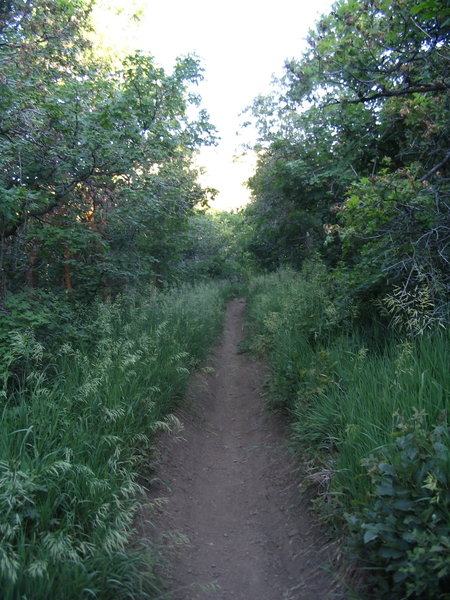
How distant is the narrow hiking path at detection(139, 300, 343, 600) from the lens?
3.20 meters

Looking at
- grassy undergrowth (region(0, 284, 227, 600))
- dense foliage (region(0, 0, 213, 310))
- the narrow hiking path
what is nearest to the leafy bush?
the narrow hiking path

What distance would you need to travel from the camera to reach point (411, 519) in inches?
90.7

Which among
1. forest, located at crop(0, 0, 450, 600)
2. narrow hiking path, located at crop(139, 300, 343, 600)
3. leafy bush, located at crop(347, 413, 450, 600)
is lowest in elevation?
narrow hiking path, located at crop(139, 300, 343, 600)

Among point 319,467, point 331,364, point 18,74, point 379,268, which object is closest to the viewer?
point 319,467

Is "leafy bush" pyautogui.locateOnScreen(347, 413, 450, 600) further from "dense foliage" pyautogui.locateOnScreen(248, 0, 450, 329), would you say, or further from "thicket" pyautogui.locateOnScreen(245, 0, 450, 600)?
"dense foliage" pyautogui.locateOnScreen(248, 0, 450, 329)

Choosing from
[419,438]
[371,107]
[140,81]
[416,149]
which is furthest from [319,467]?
[140,81]

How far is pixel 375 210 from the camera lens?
17.0 feet

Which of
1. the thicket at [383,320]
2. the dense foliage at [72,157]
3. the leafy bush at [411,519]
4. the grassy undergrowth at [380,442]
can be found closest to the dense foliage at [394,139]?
the thicket at [383,320]

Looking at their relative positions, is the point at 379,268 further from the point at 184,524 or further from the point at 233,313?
the point at 233,313

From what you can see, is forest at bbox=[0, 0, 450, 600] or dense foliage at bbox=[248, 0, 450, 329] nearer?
forest at bbox=[0, 0, 450, 600]

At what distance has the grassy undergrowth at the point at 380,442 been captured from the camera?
2.28 meters

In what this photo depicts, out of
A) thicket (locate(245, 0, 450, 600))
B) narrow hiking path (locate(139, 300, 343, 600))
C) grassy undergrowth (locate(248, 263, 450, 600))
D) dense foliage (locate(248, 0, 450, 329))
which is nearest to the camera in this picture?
grassy undergrowth (locate(248, 263, 450, 600))

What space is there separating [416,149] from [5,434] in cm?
621

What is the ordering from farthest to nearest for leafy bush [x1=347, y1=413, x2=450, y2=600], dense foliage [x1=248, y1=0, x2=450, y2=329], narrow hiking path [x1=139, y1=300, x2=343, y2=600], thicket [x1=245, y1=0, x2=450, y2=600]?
dense foliage [x1=248, y1=0, x2=450, y2=329]
narrow hiking path [x1=139, y1=300, x2=343, y2=600]
thicket [x1=245, y1=0, x2=450, y2=600]
leafy bush [x1=347, y1=413, x2=450, y2=600]
